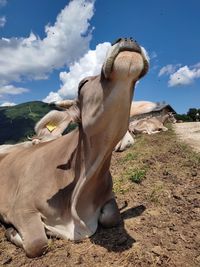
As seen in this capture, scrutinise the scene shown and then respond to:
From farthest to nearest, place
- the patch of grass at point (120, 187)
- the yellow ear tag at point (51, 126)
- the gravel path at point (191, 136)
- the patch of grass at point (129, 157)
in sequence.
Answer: the gravel path at point (191, 136) < the patch of grass at point (129, 157) < the patch of grass at point (120, 187) < the yellow ear tag at point (51, 126)

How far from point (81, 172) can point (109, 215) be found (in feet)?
2.46

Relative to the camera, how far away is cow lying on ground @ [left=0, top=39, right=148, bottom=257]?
3918 millimetres

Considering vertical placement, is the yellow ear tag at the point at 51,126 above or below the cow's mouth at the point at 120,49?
below

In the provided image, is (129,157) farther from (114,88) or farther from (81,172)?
(114,88)

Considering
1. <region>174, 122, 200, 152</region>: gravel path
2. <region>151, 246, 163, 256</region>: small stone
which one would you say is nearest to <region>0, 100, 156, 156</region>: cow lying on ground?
<region>151, 246, 163, 256</region>: small stone

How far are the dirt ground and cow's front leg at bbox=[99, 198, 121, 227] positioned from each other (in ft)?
0.32

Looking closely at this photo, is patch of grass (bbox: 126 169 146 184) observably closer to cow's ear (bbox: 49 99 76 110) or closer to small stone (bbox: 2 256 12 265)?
cow's ear (bbox: 49 99 76 110)

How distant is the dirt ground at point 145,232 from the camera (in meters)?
4.54

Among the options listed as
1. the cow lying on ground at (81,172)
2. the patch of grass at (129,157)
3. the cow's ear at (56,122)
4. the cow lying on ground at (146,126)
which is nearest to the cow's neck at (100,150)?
the cow lying on ground at (81,172)

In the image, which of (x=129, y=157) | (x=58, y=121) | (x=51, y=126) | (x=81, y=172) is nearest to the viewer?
(x=81, y=172)

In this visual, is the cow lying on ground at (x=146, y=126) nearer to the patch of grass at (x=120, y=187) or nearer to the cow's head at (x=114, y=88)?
the patch of grass at (x=120, y=187)

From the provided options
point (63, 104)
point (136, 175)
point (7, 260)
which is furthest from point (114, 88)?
point (136, 175)

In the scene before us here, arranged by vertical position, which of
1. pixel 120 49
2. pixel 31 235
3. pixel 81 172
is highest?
pixel 120 49

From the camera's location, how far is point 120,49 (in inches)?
150
